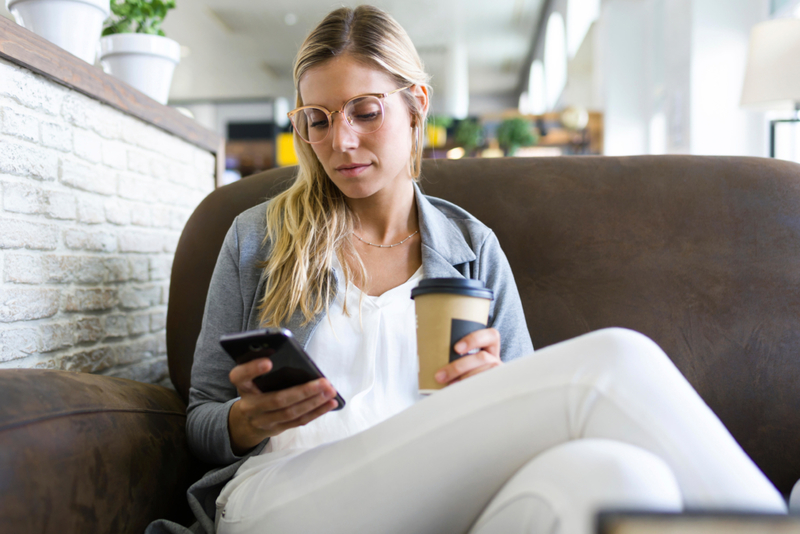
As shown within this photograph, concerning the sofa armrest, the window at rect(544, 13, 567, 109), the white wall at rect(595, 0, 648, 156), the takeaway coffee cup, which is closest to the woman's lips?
the takeaway coffee cup

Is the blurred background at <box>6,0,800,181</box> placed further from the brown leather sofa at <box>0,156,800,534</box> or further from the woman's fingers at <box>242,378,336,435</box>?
the woman's fingers at <box>242,378,336,435</box>

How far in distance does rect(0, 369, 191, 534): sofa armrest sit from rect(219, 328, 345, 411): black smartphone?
245mm

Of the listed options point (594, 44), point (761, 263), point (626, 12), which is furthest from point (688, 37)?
point (761, 263)

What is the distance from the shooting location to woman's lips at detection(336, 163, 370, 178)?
1058 mm

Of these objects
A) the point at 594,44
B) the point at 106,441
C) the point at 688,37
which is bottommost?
the point at 106,441

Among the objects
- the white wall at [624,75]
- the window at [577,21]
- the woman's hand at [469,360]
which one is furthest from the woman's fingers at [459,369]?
the window at [577,21]

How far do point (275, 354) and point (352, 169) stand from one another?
0.48 metres

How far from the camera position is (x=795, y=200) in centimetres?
124

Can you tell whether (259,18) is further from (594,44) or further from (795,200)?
(795,200)

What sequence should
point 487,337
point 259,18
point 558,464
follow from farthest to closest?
point 259,18, point 487,337, point 558,464

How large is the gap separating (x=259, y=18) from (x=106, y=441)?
821cm

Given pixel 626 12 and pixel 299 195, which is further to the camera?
pixel 626 12

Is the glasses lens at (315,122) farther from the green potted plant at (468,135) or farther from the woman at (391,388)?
the green potted plant at (468,135)

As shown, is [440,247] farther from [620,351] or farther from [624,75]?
[624,75]
